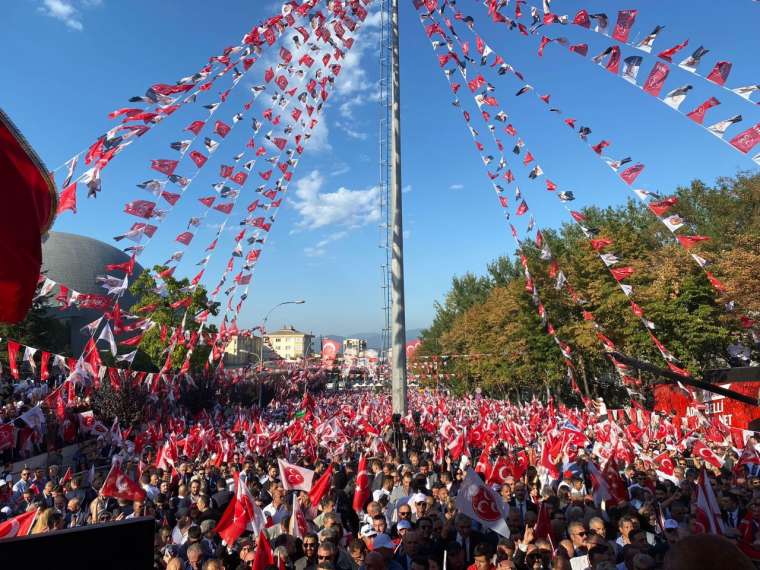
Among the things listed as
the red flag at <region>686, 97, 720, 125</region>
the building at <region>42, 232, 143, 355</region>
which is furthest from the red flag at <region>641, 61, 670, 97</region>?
the building at <region>42, 232, 143, 355</region>

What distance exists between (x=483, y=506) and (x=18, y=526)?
657 cm

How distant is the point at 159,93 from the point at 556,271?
11798 millimetres

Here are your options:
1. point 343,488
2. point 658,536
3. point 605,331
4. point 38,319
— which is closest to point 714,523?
A: point 658,536

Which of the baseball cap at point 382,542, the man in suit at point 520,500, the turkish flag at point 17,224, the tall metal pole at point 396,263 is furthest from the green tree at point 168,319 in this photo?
the turkish flag at point 17,224

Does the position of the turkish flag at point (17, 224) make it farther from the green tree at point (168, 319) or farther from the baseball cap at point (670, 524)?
the green tree at point (168, 319)

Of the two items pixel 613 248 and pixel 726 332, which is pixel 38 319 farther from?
pixel 726 332

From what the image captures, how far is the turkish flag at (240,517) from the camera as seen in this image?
7.27 meters

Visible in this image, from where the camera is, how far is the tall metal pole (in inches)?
637

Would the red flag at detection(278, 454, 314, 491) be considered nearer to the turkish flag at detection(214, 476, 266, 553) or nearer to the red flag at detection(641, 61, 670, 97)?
the turkish flag at detection(214, 476, 266, 553)

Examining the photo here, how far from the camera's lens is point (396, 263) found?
16.5 m

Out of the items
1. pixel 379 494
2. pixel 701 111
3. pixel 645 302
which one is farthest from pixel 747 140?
pixel 645 302

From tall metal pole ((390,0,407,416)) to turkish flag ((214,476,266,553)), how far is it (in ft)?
28.9

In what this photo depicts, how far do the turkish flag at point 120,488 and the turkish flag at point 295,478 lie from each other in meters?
2.74

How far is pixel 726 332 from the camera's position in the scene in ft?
92.5
